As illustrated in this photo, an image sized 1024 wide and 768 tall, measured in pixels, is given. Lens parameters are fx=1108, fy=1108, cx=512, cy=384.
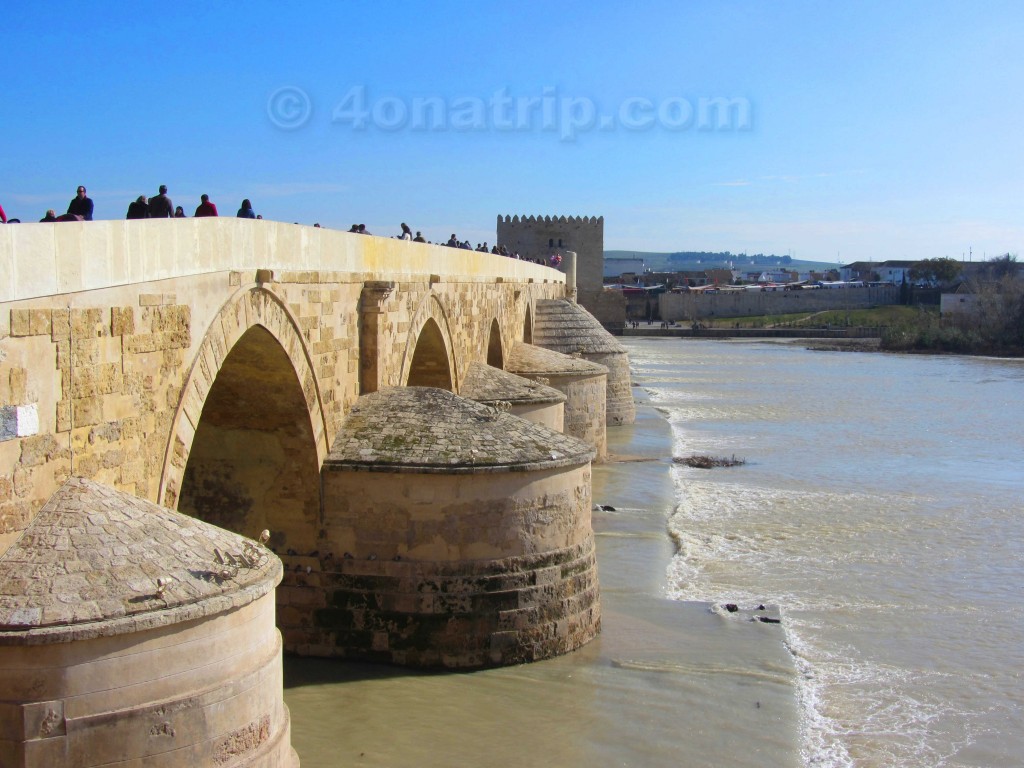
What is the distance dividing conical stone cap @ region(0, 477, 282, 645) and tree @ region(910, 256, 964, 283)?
82510 millimetres

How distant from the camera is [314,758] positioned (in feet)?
23.0

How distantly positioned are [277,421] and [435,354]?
5009 millimetres

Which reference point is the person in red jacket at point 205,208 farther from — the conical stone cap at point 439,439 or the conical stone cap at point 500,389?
the conical stone cap at point 500,389

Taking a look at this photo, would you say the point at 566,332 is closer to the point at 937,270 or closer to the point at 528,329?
the point at 528,329

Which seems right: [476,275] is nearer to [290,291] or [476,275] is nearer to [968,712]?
[290,291]

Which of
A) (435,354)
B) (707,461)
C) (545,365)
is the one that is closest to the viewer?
(435,354)

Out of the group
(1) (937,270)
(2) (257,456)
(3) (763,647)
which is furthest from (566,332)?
(1) (937,270)

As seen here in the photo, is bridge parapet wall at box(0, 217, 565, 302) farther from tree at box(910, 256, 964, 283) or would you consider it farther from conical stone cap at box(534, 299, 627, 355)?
tree at box(910, 256, 964, 283)

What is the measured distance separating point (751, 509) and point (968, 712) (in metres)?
6.51

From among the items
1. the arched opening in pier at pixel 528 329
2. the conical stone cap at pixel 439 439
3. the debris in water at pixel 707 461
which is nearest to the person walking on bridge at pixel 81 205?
A: the conical stone cap at pixel 439 439

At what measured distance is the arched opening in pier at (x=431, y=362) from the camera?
13.1m

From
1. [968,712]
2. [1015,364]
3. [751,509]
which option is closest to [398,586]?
[968,712]

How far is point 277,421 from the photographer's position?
848 cm

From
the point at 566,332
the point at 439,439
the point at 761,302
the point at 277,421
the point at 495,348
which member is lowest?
the point at 439,439
